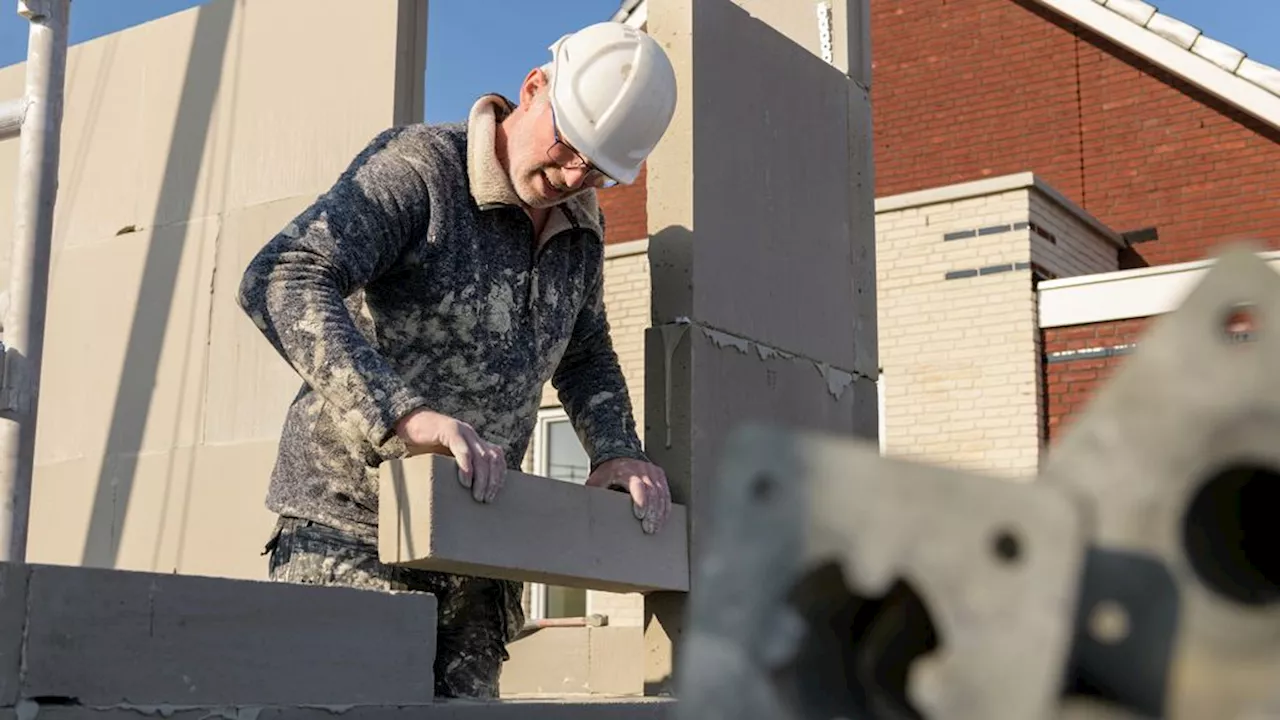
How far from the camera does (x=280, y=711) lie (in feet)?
7.59

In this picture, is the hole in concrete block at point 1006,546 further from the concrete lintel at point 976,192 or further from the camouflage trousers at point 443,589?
the concrete lintel at point 976,192

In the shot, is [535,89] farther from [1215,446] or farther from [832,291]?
[1215,446]

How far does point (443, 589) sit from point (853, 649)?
2.52 m

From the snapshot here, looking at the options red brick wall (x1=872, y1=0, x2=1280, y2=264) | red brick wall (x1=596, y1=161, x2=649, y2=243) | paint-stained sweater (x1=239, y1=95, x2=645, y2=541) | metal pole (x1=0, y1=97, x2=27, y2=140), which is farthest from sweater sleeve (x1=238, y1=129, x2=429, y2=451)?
red brick wall (x1=596, y1=161, x2=649, y2=243)

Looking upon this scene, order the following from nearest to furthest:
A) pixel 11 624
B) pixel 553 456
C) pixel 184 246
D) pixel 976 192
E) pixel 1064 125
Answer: pixel 11 624
pixel 184 246
pixel 976 192
pixel 553 456
pixel 1064 125

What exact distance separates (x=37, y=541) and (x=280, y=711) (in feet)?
11.2

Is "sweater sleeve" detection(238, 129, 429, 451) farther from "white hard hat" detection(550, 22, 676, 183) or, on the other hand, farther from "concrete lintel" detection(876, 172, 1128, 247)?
"concrete lintel" detection(876, 172, 1128, 247)

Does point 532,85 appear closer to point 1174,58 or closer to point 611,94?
point 611,94

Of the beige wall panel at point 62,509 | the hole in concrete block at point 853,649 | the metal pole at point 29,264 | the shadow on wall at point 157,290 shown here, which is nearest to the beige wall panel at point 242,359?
the shadow on wall at point 157,290

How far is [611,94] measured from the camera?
315 centimetres

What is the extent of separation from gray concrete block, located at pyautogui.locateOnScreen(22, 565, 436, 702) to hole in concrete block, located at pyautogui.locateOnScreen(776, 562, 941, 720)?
1553mm

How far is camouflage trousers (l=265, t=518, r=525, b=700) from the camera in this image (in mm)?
3055

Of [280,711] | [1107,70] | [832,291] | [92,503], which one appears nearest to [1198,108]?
[1107,70]

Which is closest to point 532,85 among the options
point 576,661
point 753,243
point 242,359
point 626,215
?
point 753,243
